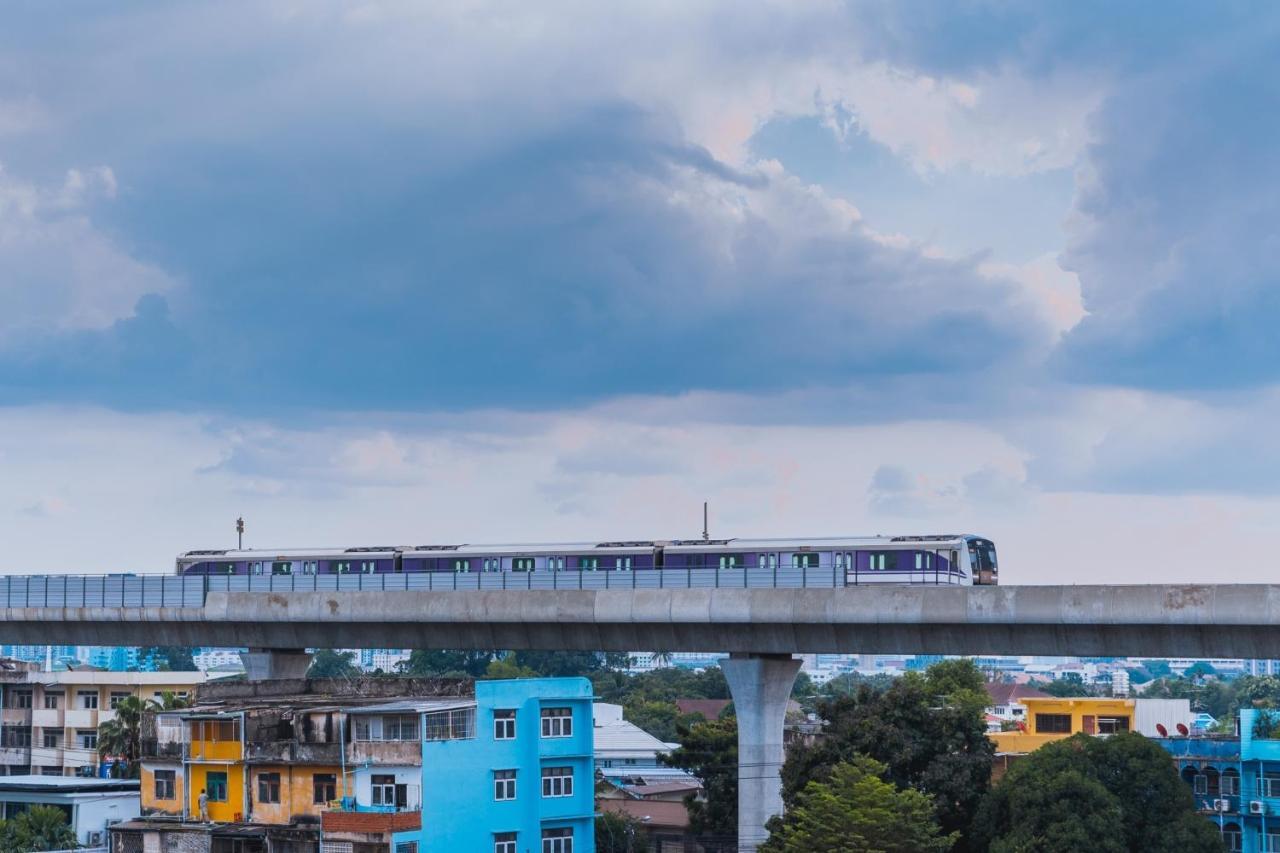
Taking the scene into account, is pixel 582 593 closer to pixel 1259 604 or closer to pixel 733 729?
pixel 1259 604

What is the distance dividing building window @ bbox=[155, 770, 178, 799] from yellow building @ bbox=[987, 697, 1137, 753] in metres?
38.9

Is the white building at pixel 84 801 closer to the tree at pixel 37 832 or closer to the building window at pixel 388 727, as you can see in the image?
the tree at pixel 37 832

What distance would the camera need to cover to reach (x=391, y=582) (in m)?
58.9

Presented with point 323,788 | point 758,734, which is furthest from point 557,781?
point 323,788

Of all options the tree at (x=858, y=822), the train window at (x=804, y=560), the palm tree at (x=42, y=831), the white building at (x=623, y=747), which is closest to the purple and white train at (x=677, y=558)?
the train window at (x=804, y=560)

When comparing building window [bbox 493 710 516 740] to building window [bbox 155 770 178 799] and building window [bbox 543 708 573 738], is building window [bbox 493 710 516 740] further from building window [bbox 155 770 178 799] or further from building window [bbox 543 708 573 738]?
building window [bbox 155 770 178 799]

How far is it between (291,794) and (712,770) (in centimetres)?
2581

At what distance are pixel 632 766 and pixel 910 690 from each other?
1953 inches

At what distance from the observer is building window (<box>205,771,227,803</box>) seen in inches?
2175

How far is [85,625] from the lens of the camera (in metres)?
65.8

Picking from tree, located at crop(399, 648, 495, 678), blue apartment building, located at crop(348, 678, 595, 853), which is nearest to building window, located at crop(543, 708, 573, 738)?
blue apartment building, located at crop(348, 678, 595, 853)

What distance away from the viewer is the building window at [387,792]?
51.8m

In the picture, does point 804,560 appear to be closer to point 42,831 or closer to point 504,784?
point 504,784

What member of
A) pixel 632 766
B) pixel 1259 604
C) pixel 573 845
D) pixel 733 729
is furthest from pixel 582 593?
pixel 632 766
